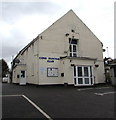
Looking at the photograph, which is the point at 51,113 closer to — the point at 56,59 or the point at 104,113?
the point at 104,113

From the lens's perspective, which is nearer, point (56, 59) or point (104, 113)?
point (104, 113)

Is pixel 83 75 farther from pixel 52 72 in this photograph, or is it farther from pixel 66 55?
pixel 52 72

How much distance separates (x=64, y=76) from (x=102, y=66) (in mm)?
6794

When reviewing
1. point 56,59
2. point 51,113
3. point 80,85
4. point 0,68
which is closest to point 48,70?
point 56,59

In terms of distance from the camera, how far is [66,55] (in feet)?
63.2

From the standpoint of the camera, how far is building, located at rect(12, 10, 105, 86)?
17.6 m

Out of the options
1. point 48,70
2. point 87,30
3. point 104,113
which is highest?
point 87,30

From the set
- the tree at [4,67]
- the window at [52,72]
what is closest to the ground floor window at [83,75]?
the window at [52,72]

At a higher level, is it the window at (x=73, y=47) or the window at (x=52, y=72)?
the window at (x=73, y=47)

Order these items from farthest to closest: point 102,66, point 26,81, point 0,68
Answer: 1. point 0,68
2. point 26,81
3. point 102,66

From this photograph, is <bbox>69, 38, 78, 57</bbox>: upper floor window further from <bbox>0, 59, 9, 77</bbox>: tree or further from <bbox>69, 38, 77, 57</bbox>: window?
<bbox>0, 59, 9, 77</bbox>: tree

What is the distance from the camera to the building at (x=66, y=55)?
691 inches

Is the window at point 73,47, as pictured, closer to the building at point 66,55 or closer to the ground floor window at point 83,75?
the building at point 66,55

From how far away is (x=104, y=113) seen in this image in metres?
5.92
